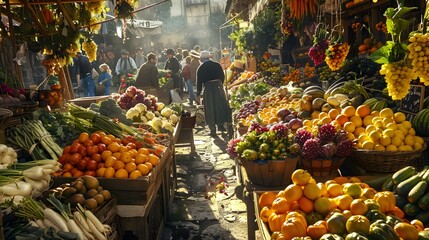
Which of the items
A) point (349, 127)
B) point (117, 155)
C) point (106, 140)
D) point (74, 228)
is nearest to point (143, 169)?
point (117, 155)

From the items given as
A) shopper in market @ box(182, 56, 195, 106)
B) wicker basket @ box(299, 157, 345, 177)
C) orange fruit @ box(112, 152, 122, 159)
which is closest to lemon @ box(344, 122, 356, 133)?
wicker basket @ box(299, 157, 345, 177)

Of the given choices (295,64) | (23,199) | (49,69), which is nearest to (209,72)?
(295,64)

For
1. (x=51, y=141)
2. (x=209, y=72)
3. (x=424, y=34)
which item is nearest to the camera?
(x=424, y=34)

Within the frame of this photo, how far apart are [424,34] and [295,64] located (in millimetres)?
7043

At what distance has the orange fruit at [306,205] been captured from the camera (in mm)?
2365

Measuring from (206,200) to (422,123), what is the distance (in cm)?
310

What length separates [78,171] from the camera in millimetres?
3598

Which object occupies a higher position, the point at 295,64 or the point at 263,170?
the point at 295,64

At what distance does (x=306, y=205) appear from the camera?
2375mm

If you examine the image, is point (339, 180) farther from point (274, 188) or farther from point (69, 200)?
point (69, 200)

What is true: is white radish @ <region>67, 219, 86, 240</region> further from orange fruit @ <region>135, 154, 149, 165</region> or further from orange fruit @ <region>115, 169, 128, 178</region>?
orange fruit @ <region>135, 154, 149, 165</region>

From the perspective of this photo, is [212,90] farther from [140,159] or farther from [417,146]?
[417,146]

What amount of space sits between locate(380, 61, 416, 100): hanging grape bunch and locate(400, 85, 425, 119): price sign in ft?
3.97

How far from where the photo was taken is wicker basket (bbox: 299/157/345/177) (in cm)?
331
